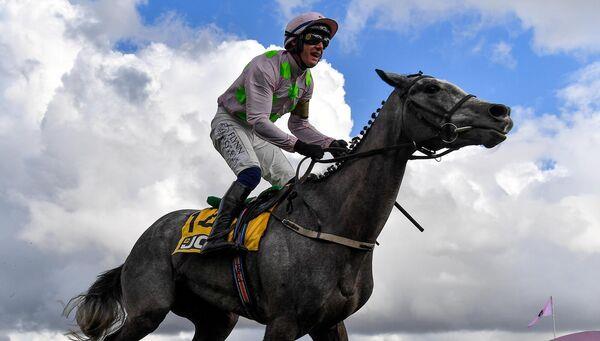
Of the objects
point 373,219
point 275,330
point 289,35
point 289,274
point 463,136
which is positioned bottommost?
point 275,330

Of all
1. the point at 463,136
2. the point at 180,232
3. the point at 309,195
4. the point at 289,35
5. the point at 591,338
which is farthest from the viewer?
the point at 591,338

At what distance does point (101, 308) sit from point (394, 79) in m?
5.34

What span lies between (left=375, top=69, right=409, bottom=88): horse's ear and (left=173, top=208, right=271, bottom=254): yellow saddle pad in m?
2.02

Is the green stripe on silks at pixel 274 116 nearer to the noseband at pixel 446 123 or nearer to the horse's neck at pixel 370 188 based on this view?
the horse's neck at pixel 370 188

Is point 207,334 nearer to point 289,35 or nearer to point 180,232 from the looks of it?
point 180,232

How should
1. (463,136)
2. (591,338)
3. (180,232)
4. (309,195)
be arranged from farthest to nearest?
(591,338)
(180,232)
(309,195)
(463,136)

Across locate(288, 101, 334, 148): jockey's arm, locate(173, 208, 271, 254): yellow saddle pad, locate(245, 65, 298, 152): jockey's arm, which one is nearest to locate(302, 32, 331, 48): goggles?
locate(245, 65, 298, 152): jockey's arm

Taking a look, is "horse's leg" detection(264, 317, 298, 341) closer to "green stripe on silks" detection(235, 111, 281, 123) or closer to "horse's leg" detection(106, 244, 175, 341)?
"horse's leg" detection(106, 244, 175, 341)

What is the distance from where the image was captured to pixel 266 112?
8.73 m

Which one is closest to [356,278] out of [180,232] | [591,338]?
[180,232]

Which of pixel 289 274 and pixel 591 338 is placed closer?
pixel 289 274

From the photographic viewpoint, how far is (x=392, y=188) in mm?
7793

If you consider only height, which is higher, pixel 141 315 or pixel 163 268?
pixel 163 268

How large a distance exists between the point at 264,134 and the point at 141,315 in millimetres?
2915
